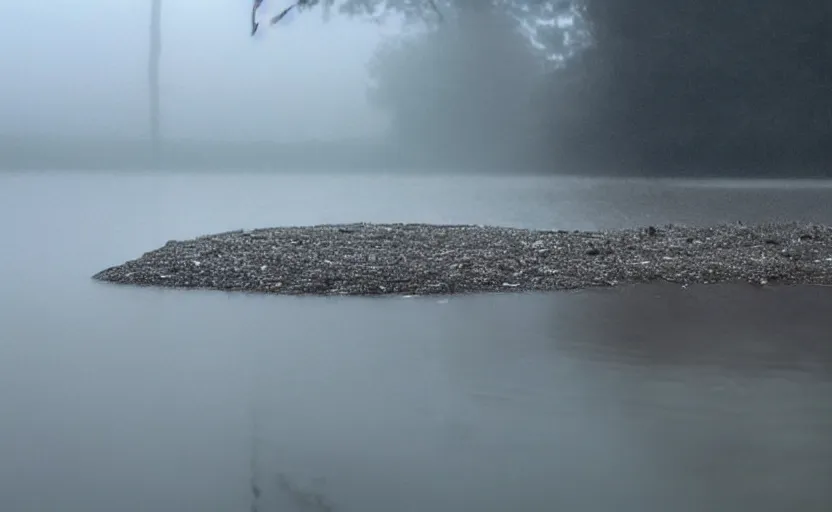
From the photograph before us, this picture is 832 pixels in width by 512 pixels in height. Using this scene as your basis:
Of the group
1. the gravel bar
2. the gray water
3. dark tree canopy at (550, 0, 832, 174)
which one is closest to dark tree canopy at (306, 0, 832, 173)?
dark tree canopy at (550, 0, 832, 174)

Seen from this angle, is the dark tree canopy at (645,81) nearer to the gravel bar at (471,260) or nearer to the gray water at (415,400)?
the gravel bar at (471,260)

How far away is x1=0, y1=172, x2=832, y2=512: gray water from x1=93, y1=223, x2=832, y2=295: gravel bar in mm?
256

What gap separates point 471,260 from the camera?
5727 mm

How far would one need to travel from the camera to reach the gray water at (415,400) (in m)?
2.28

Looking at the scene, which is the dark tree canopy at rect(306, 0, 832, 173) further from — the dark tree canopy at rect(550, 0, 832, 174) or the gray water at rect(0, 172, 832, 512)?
the gray water at rect(0, 172, 832, 512)

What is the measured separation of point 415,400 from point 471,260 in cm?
278

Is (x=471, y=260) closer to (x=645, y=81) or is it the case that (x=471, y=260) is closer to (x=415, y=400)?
(x=415, y=400)

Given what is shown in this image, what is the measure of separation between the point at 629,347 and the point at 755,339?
570mm

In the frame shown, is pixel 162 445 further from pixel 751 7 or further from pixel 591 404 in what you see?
pixel 751 7

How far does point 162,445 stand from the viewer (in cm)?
258

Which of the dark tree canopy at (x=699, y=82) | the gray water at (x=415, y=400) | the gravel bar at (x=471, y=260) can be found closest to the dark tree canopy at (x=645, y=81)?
the dark tree canopy at (x=699, y=82)

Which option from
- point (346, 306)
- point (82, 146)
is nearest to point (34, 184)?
point (82, 146)

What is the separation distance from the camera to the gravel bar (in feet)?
17.1

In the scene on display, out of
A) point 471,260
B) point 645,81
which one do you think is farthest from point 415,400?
point 645,81
